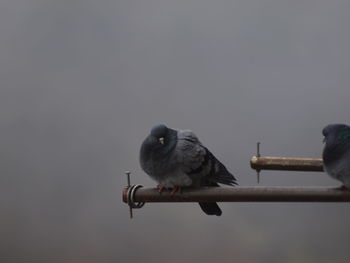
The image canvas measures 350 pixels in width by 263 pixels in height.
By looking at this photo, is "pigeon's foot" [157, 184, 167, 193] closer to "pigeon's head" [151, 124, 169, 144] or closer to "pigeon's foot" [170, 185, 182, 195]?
"pigeon's foot" [170, 185, 182, 195]

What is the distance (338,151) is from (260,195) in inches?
16.6

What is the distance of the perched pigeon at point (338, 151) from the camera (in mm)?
2305

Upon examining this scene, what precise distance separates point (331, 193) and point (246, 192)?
0.36 meters

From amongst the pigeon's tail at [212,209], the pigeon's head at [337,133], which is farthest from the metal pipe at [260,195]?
the pigeon's tail at [212,209]

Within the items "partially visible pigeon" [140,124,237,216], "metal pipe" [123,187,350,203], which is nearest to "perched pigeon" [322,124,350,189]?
"metal pipe" [123,187,350,203]

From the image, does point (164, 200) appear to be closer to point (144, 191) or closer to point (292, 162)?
point (144, 191)

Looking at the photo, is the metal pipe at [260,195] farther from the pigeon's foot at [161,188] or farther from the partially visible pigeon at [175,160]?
the partially visible pigeon at [175,160]

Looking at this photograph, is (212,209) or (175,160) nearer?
(175,160)

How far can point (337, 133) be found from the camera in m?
2.31

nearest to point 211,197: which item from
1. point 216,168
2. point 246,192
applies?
point 246,192

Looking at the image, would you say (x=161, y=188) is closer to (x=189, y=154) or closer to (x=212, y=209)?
(x=189, y=154)

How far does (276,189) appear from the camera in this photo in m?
2.23

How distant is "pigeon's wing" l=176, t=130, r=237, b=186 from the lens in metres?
2.91

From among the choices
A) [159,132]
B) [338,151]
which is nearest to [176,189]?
[159,132]
